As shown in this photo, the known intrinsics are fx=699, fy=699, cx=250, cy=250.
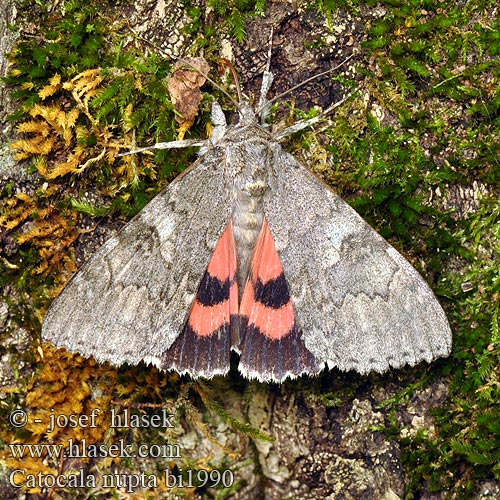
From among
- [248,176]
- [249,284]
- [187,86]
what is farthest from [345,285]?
[187,86]

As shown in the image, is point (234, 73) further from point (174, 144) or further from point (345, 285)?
point (345, 285)

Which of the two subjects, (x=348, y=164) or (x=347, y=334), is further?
(x=348, y=164)

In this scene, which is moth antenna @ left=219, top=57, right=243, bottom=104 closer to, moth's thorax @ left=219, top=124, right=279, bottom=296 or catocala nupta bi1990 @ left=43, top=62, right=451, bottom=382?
catocala nupta bi1990 @ left=43, top=62, right=451, bottom=382

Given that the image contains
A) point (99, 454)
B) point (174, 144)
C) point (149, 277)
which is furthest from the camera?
point (99, 454)

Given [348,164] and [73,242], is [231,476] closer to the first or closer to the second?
[73,242]

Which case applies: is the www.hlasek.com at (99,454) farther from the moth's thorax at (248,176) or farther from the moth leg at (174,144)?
the moth leg at (174,144)

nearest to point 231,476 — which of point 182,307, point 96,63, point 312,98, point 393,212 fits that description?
point 182,307

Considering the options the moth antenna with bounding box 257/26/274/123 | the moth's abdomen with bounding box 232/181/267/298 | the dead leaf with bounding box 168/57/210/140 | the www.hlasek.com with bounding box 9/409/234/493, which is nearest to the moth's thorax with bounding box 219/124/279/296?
the moth's abdomen with bounding box 232/181/267/298
